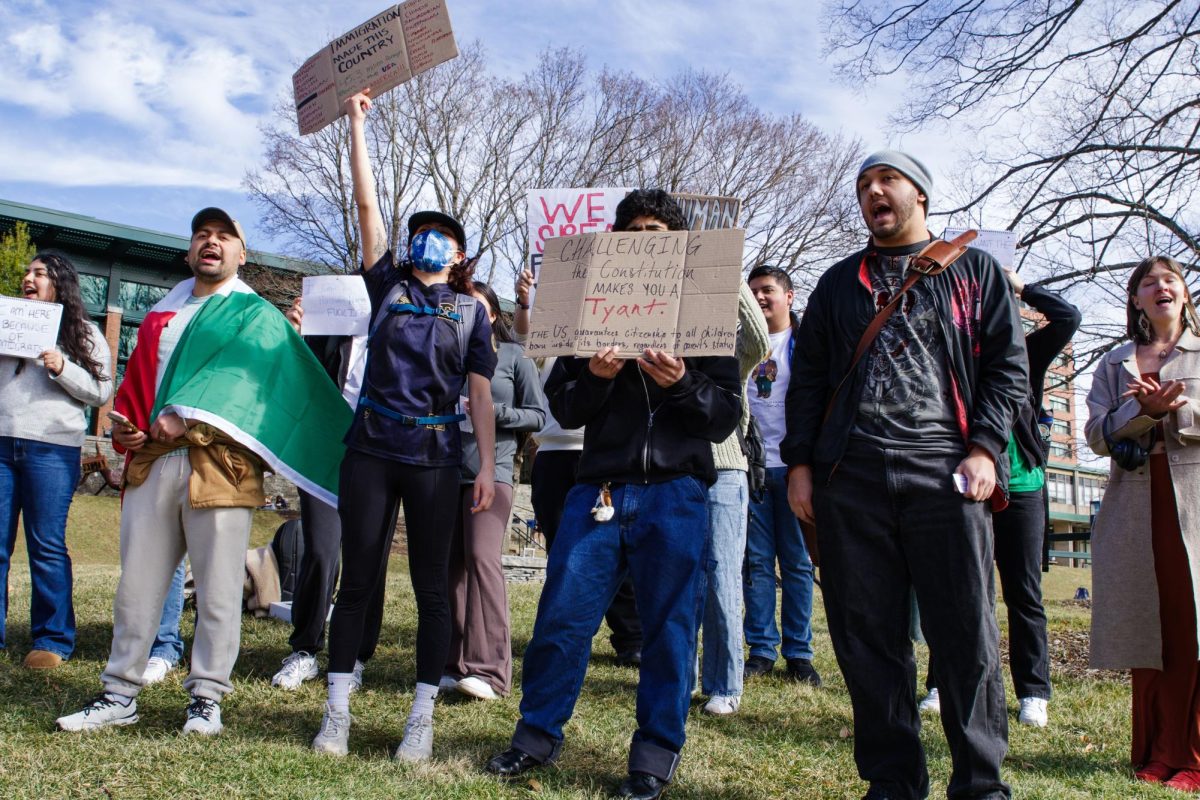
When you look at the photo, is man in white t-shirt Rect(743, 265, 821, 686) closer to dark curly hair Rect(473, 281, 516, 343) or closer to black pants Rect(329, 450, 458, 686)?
dark curly hair Rect(473, 281, 516, 343)

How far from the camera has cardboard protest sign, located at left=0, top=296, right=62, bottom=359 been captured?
214 inches

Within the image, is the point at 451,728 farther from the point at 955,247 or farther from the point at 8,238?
the point at 8,238

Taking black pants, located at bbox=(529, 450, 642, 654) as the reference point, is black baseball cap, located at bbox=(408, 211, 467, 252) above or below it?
above

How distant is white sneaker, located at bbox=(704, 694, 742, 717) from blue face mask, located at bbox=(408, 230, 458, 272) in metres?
2.33

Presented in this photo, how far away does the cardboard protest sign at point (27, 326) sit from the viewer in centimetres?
543

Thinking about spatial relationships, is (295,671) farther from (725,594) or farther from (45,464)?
(725,594)

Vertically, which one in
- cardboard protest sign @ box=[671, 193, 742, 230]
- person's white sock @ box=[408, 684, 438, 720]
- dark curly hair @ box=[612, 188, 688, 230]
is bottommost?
person's white sock @ box=[408, 684, 438, 720]

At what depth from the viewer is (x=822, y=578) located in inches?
130

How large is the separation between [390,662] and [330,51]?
10.7 feet

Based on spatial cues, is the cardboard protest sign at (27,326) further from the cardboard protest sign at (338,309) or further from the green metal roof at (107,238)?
the green metal roof at (107,238)

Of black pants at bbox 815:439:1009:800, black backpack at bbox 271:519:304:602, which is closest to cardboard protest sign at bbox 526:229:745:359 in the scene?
black pants at bbox 815:439:1009:800

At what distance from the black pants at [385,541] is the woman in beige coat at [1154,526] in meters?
2.79

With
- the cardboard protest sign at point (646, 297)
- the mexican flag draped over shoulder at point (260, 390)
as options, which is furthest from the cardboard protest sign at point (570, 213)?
the cardboard protest sign at point (646, 297)

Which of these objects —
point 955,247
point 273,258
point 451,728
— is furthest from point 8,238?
point 955,247
